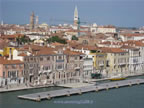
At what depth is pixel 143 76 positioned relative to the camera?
112 feet

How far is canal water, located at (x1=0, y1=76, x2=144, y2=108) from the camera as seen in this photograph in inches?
813

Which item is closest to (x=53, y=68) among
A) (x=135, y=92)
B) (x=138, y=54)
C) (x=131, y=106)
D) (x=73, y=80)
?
(x=73, y=80)

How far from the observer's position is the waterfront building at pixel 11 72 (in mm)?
24219

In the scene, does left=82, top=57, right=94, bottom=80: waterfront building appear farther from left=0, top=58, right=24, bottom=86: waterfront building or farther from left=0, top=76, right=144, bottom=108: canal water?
left=0, top=58, right=24, bottom=86: waterfront building

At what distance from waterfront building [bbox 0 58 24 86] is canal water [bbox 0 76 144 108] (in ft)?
4.01

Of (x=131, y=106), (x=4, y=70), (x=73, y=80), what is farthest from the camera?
(x=73, y=80)

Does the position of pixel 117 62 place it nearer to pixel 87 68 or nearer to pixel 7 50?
pixel 87 68

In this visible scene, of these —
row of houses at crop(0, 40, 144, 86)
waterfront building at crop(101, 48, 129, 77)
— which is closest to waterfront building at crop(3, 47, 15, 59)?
row of houses at crop(0, 40, 144, 86)

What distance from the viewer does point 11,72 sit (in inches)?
971

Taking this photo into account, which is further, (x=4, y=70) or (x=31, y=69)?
(x=31, y=69)

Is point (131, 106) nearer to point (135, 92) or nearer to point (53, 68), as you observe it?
point (135, 92)

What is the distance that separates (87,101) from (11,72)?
5043 millimetres

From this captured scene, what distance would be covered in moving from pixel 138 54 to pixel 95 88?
42.7 ft

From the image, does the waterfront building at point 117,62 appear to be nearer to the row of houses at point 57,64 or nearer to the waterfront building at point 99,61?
the row of houses at point 57,64
